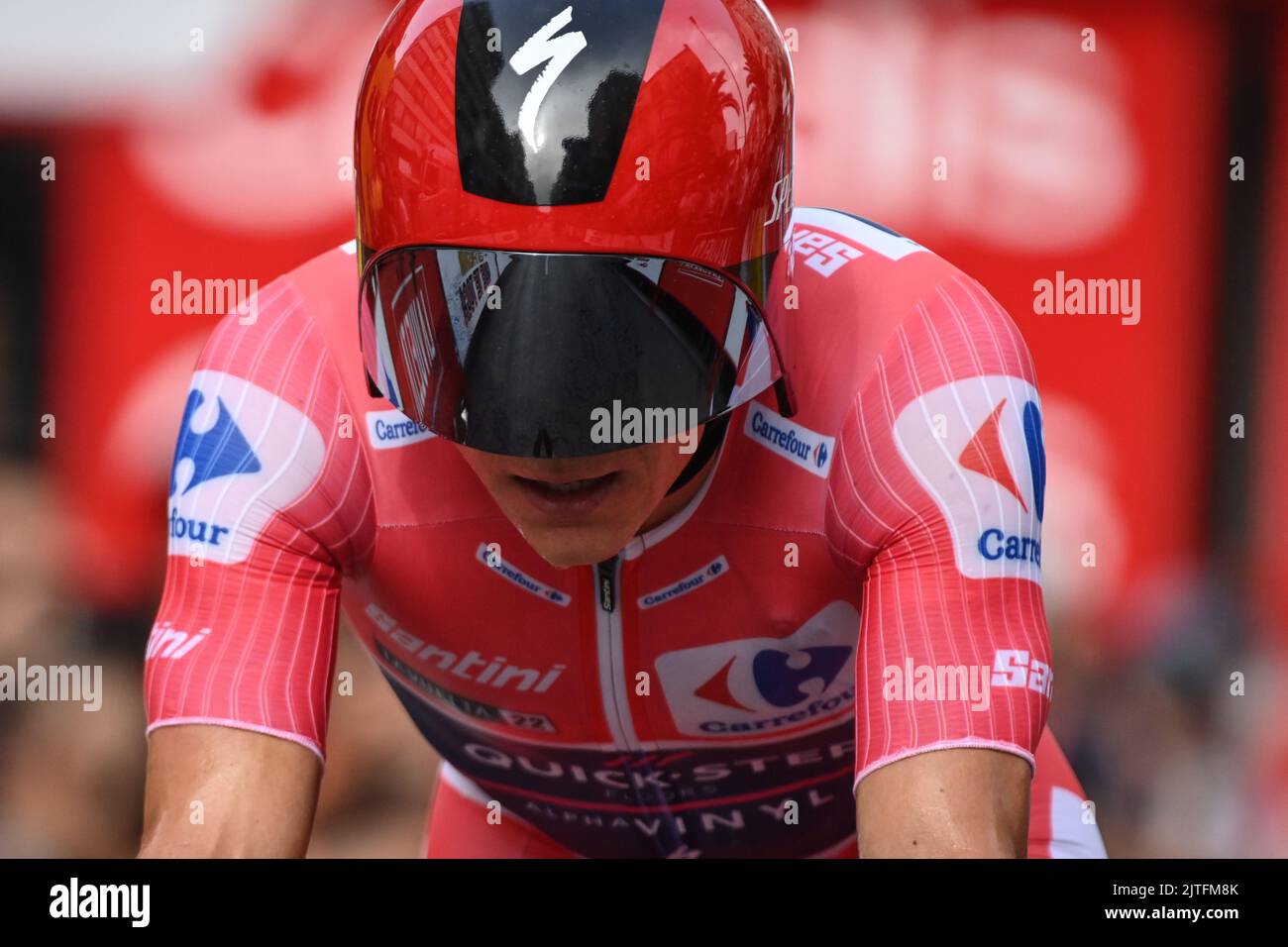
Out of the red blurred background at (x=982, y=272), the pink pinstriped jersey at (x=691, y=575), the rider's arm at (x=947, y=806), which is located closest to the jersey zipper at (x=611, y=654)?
the pink pinstriped jersey at (x=691, y=575)

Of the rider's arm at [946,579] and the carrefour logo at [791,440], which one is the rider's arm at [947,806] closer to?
the rider's arm at [946,579]

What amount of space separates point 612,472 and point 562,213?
32 cm

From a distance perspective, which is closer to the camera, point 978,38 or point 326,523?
point 326,523

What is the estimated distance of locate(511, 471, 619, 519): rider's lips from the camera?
2.07 m

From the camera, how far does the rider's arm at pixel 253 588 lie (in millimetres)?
2111

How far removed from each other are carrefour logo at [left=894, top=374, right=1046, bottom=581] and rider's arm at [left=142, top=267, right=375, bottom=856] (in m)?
0.78

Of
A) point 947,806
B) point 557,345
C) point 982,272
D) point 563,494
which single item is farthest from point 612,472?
point 982,272

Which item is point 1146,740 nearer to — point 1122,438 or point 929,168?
point 1122,438

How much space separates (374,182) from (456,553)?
2.09 feet

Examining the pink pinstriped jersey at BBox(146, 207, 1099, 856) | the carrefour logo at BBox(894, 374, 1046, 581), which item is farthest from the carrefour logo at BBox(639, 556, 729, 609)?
the carrefour logo at BBox(894, 374, 1046, 581)

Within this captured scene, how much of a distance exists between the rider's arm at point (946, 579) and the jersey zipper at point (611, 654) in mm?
357

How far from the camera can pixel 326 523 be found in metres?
2.35
